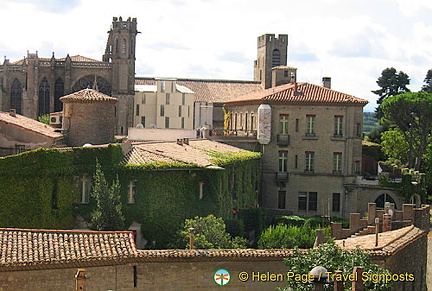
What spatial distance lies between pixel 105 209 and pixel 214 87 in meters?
59.8

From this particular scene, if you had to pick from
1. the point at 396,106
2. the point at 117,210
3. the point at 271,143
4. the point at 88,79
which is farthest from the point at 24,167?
the point at 88,79

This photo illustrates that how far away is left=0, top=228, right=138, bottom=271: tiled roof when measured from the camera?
80.3 feet

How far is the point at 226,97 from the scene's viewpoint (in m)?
90.4

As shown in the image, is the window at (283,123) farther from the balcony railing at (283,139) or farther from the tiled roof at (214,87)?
the tiled roof at (214,87)

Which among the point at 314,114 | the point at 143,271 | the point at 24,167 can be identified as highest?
the point at 314,114

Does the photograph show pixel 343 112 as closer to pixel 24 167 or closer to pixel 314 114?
pixel 314 114

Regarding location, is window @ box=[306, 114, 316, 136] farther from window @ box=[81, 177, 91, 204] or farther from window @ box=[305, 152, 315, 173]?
window @ box=[81, 177, 91, 204]

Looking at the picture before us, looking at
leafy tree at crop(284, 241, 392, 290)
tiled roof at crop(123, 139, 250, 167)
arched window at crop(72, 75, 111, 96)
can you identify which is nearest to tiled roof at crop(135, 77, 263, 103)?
arched window at crop(72, 75, 111, 96)

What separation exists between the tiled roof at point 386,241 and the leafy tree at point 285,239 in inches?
301

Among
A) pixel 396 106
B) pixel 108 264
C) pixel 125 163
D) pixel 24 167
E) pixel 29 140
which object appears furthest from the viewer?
pixel 396 106

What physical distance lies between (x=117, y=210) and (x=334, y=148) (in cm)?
2860

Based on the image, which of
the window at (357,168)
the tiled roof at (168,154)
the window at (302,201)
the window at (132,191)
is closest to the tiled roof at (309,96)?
the window at (357,168)

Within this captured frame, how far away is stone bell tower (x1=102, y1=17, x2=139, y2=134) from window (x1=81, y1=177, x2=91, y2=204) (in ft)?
148

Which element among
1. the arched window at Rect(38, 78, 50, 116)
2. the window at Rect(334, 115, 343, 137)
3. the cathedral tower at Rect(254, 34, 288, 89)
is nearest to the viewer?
the window at Rect(334, 115, 343, 137)
